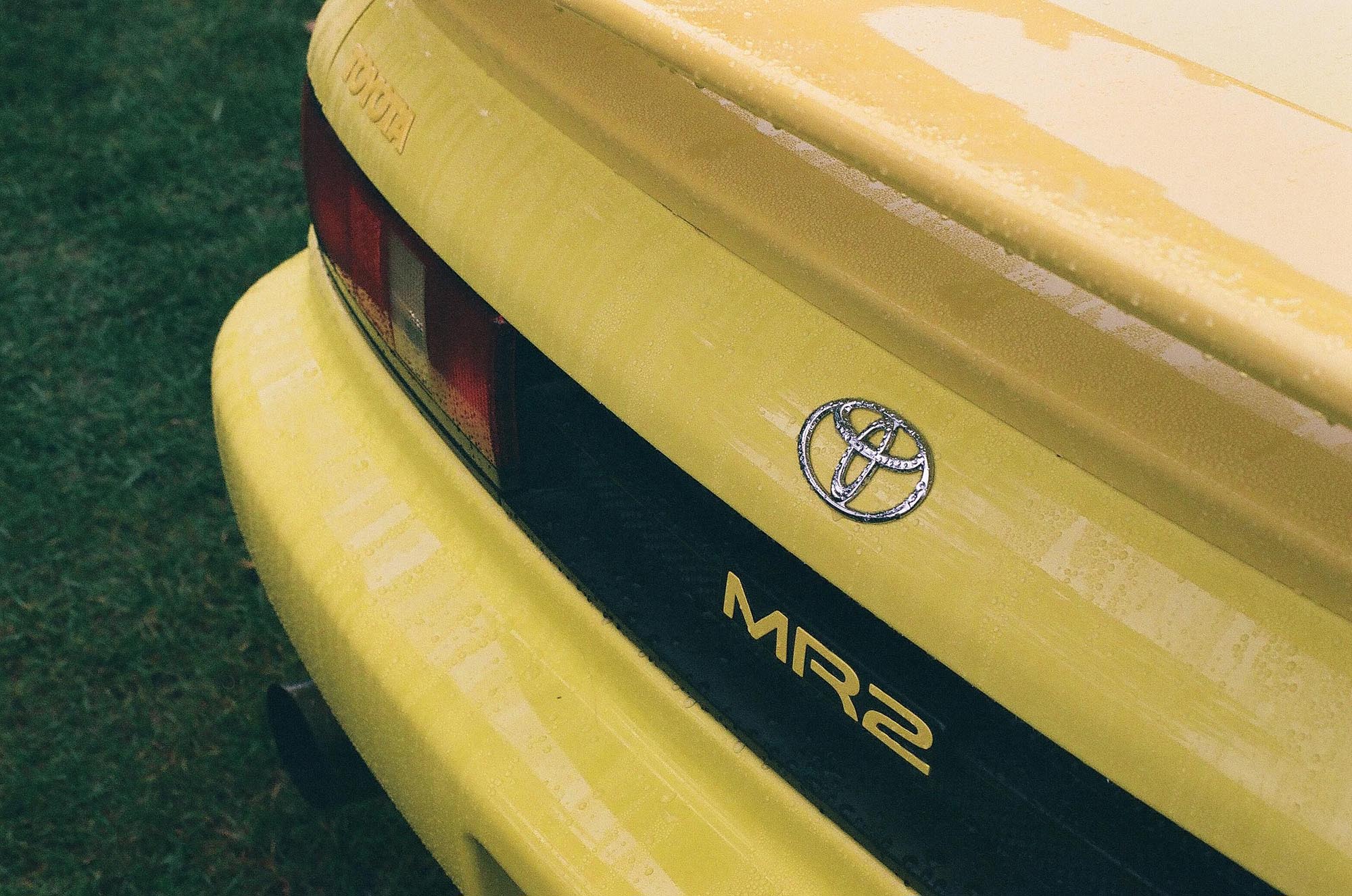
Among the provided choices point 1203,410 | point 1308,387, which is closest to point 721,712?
point 1203,410

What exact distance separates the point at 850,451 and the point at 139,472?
220cm

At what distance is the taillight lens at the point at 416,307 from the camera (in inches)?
53.9

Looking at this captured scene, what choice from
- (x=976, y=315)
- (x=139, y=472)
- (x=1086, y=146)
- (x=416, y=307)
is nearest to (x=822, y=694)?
(x=976, y=315)

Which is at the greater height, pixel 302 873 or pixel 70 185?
pixel 70 185

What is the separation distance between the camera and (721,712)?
121 cm

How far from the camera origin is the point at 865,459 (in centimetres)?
100

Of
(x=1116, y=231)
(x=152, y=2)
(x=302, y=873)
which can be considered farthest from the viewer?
(x=152, y=2)

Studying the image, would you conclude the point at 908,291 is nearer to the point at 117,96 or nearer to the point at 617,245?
the point at 617,245

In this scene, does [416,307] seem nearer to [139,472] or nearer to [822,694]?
[822,694]

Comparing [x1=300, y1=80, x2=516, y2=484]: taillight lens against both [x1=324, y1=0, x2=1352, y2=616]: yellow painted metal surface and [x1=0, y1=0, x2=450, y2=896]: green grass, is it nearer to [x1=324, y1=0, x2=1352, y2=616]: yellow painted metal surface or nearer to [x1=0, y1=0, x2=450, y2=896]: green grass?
[x1=324, y1=0, x2=1352, y2=616]: yellow painted metal surface

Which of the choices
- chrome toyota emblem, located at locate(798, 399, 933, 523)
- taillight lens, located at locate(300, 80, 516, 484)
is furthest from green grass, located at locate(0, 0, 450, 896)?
chrome toyota emblem, located at locate(798, 399, 933, 523)

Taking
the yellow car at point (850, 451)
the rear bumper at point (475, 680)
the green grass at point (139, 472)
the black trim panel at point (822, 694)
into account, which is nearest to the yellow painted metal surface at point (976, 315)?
the yellow car at point (850, 451)

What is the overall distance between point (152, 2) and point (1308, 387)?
4.68 m

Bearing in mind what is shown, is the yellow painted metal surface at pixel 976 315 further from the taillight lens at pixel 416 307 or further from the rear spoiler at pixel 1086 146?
the taillight lens at pixel 416 307
